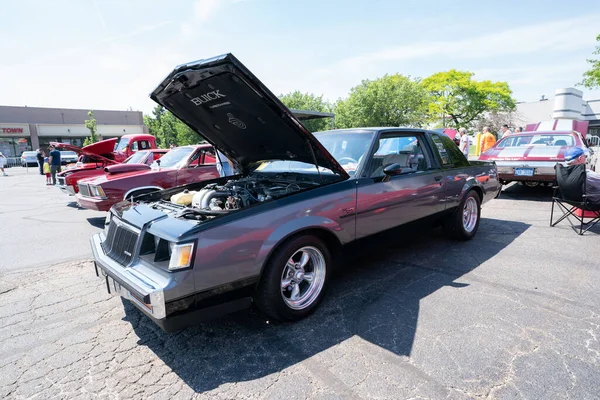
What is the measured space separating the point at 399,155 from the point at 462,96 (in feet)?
141

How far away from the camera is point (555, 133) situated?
28.4ft

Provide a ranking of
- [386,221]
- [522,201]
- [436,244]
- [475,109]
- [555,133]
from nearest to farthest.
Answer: [386,221] → [436,244] → [522,201] → [555,133] → [475,109]

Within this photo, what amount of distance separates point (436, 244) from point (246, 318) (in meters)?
3.05

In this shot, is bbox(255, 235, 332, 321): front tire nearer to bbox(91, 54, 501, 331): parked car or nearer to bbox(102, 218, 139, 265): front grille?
bbox(91, 54, 501, 331): parked car

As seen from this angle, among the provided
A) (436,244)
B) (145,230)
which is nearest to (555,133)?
(436,244)

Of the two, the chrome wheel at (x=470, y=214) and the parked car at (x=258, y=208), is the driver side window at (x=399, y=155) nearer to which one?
the parked car at (x=258, y=208)

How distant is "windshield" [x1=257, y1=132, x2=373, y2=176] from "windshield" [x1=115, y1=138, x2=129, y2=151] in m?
11.4

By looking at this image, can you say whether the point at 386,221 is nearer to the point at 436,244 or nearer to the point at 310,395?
the point at 436,244

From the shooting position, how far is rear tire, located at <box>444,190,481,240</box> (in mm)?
4738

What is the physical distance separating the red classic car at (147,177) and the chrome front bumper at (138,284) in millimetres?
3511

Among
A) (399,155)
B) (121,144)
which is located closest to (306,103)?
(121,144)

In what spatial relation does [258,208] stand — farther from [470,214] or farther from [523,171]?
[523,171]

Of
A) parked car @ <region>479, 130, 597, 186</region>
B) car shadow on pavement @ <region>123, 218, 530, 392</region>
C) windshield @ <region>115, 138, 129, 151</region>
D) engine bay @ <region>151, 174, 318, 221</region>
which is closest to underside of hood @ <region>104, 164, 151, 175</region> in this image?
engine bay @ <region>151, 174, 318, 221</region>

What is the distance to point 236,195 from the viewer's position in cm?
329
